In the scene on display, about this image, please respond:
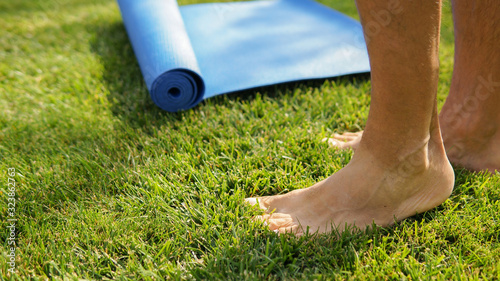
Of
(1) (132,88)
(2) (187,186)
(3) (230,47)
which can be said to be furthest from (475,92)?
(1) (132,88)

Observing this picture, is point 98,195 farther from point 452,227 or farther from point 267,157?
point 452,227

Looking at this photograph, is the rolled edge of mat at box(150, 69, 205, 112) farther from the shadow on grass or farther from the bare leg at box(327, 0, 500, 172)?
the bare leg at box(327, 0, 500, 172)

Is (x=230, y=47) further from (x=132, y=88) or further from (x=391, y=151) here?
(x=391, y=151)

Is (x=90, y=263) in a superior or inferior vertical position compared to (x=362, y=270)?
superior

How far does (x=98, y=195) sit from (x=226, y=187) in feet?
1.78

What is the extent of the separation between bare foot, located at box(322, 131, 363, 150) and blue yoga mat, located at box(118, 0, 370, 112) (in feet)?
1.94

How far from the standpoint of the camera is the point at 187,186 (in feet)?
5.49

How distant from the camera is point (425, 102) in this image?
124cm

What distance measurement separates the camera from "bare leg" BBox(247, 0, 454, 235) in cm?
116

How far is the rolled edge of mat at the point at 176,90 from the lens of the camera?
2180 mm

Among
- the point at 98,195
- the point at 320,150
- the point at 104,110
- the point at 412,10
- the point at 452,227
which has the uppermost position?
the point at 412,10

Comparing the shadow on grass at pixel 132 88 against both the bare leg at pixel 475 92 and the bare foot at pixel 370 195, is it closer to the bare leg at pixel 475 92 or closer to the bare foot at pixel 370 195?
the bare leg at pixel 475 92

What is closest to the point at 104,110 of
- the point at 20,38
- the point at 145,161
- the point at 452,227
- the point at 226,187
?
the point at 145,161

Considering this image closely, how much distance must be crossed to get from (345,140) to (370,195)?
591mm
